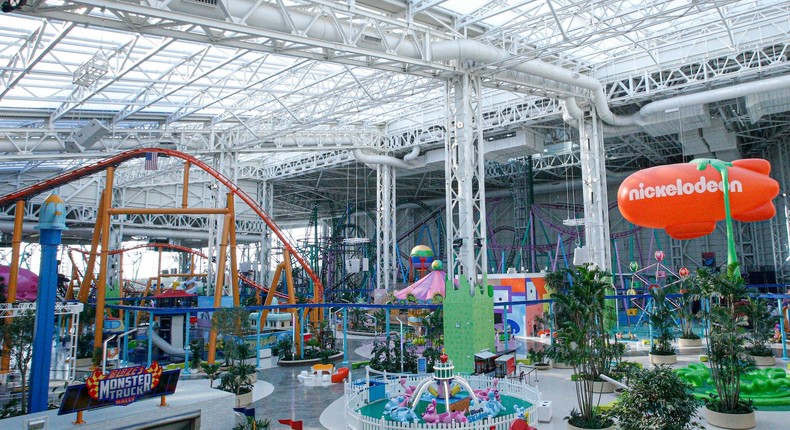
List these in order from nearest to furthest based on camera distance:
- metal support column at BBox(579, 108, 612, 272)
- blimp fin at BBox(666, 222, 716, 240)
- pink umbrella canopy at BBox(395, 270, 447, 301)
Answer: blimp fin at BBox(666, 222, 716, 240) < metal support column at BBox(579, 108, 612, 272) < pink umbrella canopy at BBox(395, 270, 447, 301)

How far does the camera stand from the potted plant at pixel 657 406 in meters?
8.66

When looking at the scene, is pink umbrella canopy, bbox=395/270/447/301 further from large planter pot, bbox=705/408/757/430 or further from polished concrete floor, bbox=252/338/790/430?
large planter pot, bbox=705/408/757/430

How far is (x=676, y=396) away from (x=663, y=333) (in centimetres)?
1374

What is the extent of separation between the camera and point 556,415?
13688 millimetres

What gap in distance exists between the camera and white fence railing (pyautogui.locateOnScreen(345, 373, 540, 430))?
1145cm

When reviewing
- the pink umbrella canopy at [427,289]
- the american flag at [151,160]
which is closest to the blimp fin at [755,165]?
the pink umbrella canopy at [427,289]

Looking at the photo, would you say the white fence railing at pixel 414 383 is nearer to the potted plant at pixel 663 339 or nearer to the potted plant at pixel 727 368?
the potted plant at pixel 727 368

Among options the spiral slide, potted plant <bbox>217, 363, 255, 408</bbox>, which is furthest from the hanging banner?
the spiral slide

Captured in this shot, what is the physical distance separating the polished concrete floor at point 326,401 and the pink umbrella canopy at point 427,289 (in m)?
9.50

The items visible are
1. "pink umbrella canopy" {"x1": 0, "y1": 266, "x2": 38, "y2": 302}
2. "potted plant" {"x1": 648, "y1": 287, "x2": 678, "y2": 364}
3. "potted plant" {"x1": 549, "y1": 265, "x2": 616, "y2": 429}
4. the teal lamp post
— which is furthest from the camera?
"pink umbrella canopy" {"x1": 0, "y1": 266, "x2": 38, "y2": 302}

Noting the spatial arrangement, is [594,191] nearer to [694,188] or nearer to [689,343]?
[689,343]

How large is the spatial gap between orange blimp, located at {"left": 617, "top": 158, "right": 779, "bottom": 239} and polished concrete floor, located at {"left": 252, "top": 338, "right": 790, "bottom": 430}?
564 cm

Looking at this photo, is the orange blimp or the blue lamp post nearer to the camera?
the blue lamp post

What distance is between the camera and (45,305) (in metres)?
11.8
